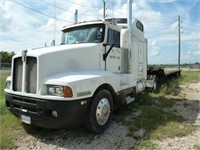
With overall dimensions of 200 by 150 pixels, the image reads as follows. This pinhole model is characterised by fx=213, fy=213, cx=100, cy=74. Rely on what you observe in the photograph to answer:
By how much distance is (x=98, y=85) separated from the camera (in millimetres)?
4625

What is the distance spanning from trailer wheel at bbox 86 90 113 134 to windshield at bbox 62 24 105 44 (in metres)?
1.46

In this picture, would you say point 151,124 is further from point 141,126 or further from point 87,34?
point 87,34

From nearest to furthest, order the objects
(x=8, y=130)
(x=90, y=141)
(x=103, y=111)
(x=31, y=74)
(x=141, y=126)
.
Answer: (x=31, y=74), (x=90, y=141), (x=103, y=111), (x=8, y=130), (x=141, y=126)

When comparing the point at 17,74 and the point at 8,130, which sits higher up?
the point at 17,74

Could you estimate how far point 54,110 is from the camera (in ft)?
12.8

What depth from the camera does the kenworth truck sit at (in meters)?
3.95

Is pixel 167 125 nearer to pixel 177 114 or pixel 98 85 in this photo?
pixel 177 114

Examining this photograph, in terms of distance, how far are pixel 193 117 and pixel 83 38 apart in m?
A: 4.00

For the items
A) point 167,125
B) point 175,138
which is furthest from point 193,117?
point 175,138

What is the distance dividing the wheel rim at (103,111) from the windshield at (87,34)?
161cm

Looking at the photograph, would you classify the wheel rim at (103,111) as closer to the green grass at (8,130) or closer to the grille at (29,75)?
the grille at (29,75)

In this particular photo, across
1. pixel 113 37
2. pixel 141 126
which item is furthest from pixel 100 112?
pixel 113 37

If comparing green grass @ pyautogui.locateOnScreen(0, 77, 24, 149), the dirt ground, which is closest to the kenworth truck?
the dirt ground

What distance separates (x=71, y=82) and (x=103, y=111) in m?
1.25
